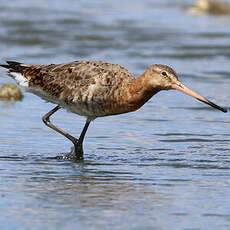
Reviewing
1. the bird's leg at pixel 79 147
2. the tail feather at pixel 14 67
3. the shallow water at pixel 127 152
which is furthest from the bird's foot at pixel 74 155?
the tail feather at pixel 14 67

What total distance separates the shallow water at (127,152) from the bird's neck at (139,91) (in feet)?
2.10

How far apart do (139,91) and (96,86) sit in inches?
19.6

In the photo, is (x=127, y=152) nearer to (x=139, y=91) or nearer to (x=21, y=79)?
(x=139, y=91)

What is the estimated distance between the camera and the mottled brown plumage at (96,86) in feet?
27.5

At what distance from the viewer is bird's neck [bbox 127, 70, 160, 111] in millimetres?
8438

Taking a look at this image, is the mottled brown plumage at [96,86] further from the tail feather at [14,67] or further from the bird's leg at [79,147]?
the tail feather at [14,67]

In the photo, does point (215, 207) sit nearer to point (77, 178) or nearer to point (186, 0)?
point (77, 178)

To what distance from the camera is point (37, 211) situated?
6.54 metres

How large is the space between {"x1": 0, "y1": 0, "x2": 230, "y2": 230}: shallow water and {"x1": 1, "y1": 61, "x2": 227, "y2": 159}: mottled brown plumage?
0.55 m

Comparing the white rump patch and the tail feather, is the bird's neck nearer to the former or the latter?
the white rump patch

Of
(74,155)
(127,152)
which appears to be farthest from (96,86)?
(127,152)

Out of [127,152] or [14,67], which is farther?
[14,67]

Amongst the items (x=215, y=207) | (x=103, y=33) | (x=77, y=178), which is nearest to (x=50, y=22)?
(x=103, y=33)

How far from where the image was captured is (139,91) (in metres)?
8.48
